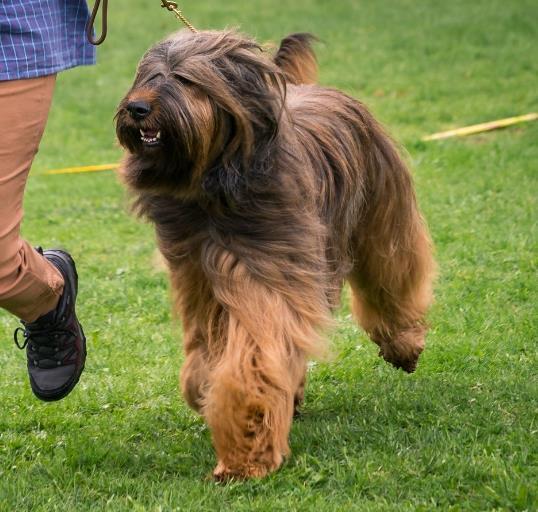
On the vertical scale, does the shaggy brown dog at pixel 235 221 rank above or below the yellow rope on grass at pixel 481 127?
above

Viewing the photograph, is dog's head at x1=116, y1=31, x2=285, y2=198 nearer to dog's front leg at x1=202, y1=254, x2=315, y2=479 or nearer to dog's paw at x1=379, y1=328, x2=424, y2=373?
dog's front leg at x1=202, y1=254, x2=315, y2=479

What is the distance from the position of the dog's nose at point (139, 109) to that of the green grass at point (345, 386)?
1.38 metres

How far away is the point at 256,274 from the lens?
14.2 ft

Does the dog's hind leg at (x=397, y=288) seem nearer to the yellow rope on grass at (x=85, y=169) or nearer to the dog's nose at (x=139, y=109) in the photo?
the dog's nose at (x=139, y=109)

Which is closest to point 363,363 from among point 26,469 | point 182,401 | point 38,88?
point 182,401

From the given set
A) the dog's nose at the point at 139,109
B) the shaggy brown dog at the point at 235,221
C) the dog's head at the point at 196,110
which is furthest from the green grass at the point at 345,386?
the dog's nose at the point at 139,109

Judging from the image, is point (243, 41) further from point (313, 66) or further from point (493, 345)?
point (493, 345)

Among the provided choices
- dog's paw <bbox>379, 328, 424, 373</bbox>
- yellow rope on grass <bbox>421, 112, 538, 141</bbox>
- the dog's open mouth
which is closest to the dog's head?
the dog's open mouth

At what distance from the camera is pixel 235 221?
4.36 m

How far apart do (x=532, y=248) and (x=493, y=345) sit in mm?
1890

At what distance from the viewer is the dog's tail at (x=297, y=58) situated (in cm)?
554

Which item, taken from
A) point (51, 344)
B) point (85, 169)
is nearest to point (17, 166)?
point (51, 344)

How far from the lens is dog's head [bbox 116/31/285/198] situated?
404 cm

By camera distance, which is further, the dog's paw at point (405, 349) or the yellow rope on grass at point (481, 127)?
the yellow rope on grass at point (481, 127)
